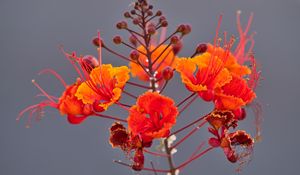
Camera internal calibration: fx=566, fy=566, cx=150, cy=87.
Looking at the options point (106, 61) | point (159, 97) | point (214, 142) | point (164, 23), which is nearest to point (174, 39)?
point (164, 23)

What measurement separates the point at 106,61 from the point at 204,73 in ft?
8.57

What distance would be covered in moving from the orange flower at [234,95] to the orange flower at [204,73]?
0.03 m

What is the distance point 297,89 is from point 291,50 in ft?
1.30

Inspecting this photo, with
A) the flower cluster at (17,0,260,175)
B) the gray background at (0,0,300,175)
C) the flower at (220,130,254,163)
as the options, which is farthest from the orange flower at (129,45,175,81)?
the gray background at (0,0,300,175)

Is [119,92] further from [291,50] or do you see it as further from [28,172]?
[291,50]

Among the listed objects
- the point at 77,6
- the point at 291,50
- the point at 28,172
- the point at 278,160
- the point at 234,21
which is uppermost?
the point at 77,6

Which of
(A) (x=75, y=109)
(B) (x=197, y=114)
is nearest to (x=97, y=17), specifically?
(B) (x=197, y=114)

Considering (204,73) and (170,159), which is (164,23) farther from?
(170,159)

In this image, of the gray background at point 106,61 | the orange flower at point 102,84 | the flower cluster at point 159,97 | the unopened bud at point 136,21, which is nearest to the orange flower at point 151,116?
the flower cluster at point 159,97

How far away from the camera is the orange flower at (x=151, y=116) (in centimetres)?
147

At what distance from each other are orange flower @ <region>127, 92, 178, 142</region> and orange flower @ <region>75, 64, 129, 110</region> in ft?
0.35

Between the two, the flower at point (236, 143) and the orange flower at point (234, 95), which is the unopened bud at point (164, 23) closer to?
the orange flower at point (234, 95)

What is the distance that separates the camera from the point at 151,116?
151 cm

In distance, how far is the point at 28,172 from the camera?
3.94m
